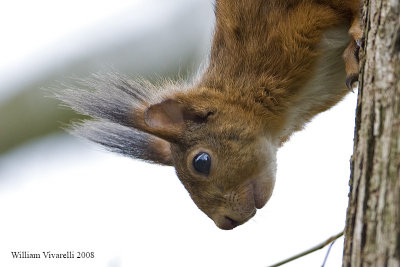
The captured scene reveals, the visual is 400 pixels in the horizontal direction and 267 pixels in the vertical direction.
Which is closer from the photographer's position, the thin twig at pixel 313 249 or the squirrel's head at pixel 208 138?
the thin twig at pixel 313 249

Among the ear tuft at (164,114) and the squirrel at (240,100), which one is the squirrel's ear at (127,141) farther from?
the ear tuft at (164,114)

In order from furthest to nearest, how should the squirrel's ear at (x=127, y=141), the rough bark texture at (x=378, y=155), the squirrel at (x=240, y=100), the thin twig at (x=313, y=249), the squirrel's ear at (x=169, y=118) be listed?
the squirrel's ear at (x=127, y=141) < the squirrel's ear at (x=169, y=118) < the squirrel at (x=240, y=100) < the thin twig at (x=313, y=249) < the rough bark texture at (x=378, y=155)

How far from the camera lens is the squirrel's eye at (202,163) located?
10.6ft

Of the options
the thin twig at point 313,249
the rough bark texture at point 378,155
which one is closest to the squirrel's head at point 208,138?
the thin twig at point 313,249

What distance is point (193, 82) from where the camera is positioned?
3.58 meters

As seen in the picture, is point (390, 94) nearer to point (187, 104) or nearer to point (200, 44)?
point (187, 104)

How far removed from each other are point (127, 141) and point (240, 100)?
676 millimetres

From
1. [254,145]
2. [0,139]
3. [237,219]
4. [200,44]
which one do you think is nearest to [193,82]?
[200,44]

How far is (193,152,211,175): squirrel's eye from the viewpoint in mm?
3240

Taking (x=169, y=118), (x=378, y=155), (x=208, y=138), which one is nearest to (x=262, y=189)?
(x=208, y=138)

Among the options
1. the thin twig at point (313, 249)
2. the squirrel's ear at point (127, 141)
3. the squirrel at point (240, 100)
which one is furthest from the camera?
the squirrel's ear at point (127, 141)

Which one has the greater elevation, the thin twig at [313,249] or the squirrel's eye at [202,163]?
the squirrel's eye at [202,163]

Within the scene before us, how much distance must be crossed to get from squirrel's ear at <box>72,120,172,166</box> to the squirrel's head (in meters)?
0.02

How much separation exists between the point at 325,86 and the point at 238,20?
22.0 inches
